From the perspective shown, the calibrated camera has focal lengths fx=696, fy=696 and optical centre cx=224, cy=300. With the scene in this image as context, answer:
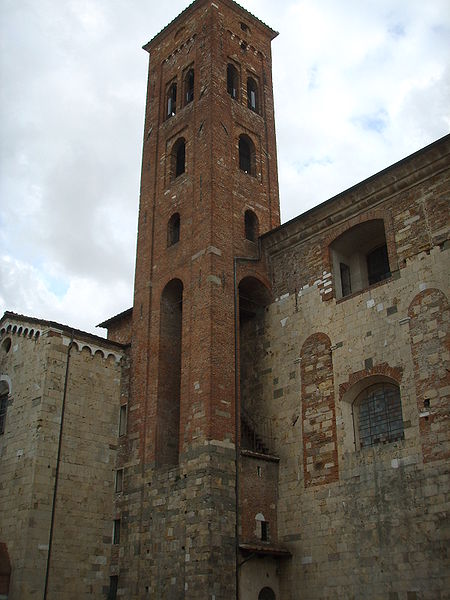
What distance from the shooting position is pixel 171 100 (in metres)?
25.0

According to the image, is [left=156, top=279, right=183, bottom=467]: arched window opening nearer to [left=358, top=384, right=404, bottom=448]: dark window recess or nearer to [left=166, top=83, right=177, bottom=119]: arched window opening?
[left=358, top=384, right=404, bottom=448]: dark window recess

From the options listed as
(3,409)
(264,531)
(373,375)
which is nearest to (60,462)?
(3,409)

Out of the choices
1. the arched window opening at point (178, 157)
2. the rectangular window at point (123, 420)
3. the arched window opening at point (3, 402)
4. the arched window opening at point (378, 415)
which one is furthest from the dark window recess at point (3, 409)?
the arched window opening at point (378, 415)

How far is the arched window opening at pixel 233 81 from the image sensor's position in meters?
23.8

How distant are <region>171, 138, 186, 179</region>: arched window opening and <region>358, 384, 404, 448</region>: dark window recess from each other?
33.8ft

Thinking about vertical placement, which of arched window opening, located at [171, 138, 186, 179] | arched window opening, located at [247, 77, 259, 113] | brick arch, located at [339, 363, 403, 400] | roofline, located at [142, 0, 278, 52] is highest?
roofline, located at [142, 0, 278, 52]

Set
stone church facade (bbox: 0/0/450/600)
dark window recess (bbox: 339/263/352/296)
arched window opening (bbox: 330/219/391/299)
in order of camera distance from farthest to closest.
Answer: dark window recess (bbox: 339/263/352/296) < arched window opening (bbox: 330/219/391/299) < stone church facade (bbox: 0/0/450/600)

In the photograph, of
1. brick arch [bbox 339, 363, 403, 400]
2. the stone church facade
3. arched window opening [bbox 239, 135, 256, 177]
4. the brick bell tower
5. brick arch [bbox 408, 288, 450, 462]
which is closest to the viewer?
brick arch [bbox 408, 288, 450, 462]

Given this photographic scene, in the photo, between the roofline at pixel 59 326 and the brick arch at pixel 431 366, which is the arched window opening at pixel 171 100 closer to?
the roofline at pixel 59 326

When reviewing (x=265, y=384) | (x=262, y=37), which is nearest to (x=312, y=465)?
(x=265, y=384)

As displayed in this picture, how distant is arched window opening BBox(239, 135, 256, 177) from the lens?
23125mm

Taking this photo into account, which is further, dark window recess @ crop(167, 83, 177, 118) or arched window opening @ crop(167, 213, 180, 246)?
dark window recess @ crop(167, 83, 177, 118)

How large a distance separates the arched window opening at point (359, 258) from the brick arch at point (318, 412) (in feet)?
5.82

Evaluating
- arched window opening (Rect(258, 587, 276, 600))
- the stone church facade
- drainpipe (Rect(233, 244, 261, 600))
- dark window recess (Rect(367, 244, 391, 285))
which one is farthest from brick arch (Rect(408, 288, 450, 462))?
arched window opening (Rect(258, 587, 276, 600))
